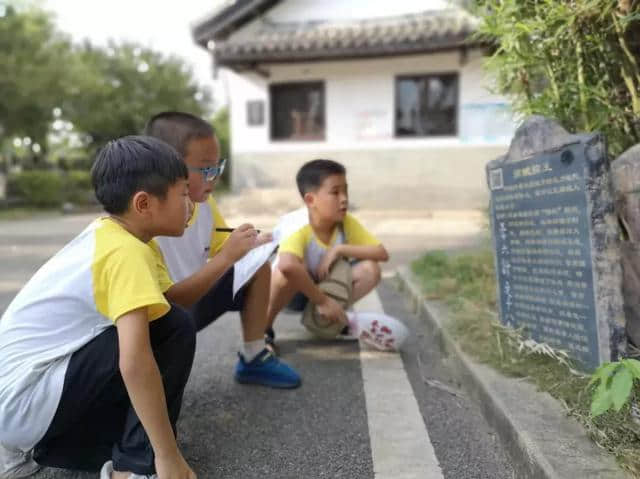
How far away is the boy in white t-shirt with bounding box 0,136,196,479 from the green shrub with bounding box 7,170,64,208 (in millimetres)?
14236

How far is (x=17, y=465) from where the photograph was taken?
5.33 feet

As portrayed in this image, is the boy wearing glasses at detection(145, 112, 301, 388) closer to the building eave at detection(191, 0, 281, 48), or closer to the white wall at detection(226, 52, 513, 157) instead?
the white wall at detection(226, 52, 513, 157)

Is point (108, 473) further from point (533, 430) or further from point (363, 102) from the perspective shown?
point (363, 102)

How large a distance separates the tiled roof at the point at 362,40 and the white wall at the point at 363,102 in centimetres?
60

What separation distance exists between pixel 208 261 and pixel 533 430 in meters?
1.20

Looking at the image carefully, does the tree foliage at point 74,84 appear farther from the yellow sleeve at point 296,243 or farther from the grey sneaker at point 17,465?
the grey sneaker at point 17,465

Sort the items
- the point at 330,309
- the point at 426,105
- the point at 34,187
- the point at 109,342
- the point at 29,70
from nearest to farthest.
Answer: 1. the point at 109,342
2. the point at 330,309
3. the point at 426,105
4. the point at 29,70
5. the point at 34,187

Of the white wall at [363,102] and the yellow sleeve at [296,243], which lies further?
the white wall at [363,102]

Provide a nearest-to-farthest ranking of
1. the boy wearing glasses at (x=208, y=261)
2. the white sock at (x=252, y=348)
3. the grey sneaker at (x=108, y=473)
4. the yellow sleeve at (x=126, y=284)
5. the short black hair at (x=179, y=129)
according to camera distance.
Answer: the yellow sleeve at (x=126, y=284) → the grey sneaker at (x=108, y=473) → the boy wearing glasses at (x=208, y=261) → the short black hair at (x=179, y=129) → the white sock at (x=252, y=348)

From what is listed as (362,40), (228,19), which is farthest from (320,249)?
(228,19)

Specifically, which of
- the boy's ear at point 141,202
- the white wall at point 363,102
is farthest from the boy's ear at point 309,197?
the white wall at point 363,102

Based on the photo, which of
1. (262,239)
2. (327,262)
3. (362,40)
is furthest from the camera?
(362,40)

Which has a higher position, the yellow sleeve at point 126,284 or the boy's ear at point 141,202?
the boy's ear at point 141,202

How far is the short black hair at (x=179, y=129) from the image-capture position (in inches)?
83.7
